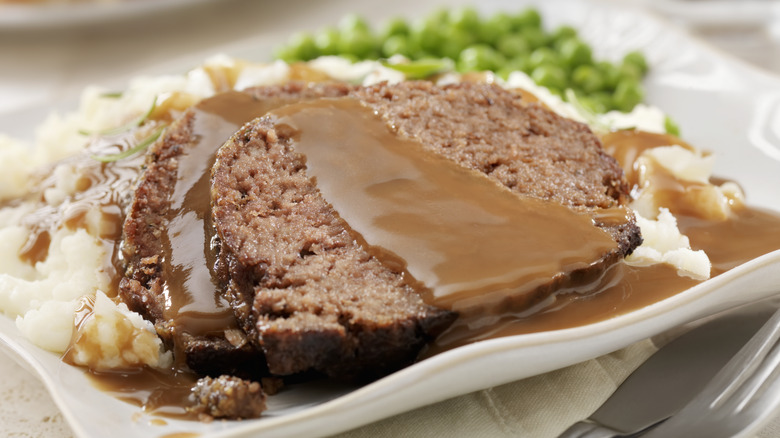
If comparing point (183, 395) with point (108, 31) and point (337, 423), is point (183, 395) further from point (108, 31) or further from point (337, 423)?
point (108, 31)

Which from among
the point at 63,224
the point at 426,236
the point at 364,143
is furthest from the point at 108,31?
the point at 426,236

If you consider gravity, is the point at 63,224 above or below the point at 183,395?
above

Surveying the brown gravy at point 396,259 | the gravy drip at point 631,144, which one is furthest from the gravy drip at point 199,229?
the gravy drip at point 631,144

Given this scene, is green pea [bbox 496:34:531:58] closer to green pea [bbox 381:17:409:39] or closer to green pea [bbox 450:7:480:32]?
green pea [bbox 450:7:480:32]

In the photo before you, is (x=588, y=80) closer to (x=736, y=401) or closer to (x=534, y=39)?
(x=534, y=39)

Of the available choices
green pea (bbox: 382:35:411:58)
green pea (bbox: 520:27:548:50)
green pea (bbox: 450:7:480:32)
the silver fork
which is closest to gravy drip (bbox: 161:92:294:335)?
the silver fork
